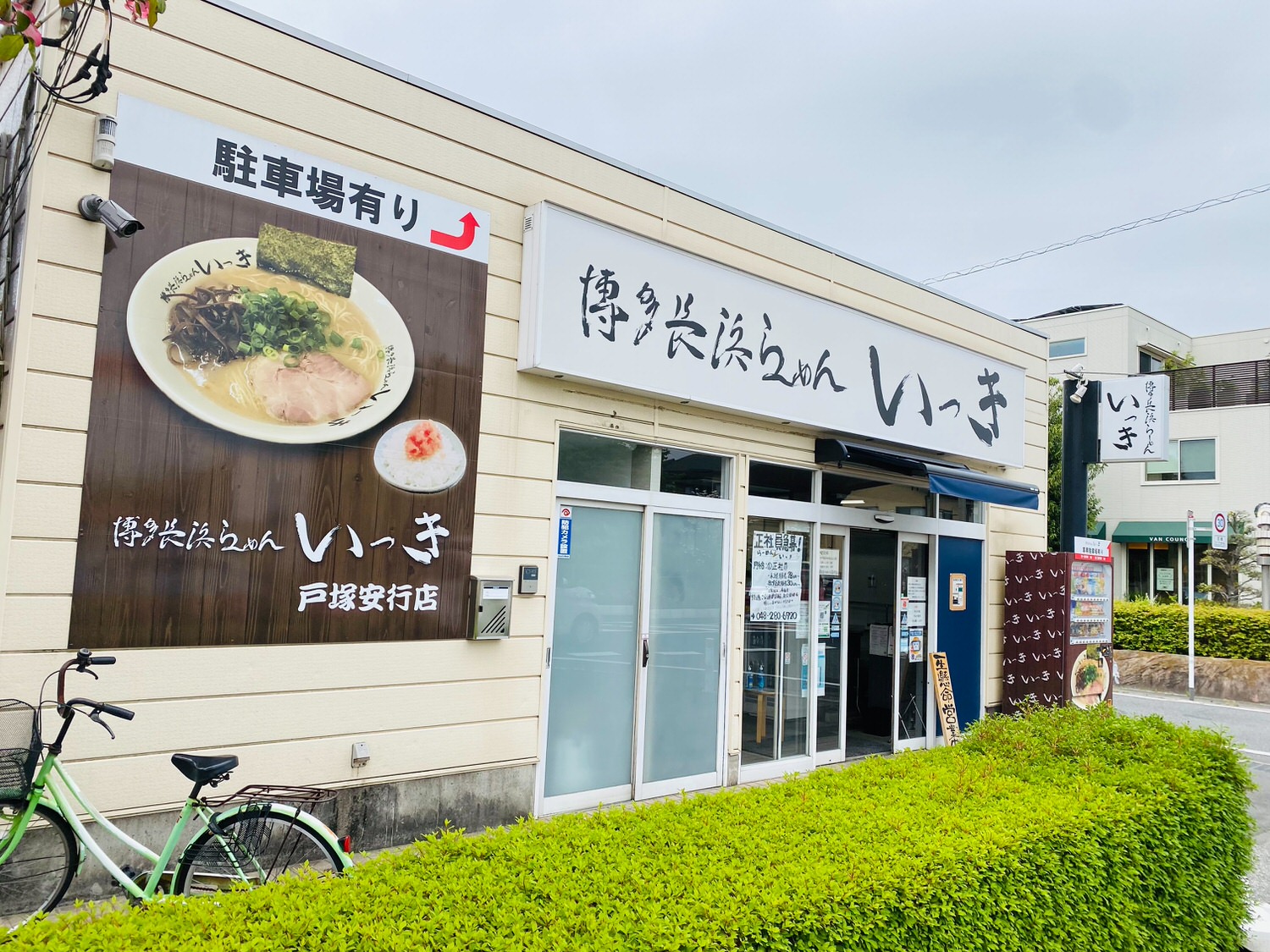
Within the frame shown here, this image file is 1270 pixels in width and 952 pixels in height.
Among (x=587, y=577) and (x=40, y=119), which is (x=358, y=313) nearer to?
(x=40, y=119)

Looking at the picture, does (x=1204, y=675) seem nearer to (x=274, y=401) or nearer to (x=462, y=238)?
(x=462, y=238)

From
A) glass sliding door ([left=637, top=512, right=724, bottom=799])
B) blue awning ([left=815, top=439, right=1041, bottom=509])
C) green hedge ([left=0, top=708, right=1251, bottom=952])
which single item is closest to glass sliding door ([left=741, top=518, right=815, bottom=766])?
glass sliding door ([left=637, top=512, right=724, bottom=799])

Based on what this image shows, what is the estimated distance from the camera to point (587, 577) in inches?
258

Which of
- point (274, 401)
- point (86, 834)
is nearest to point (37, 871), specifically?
point (86, 834)

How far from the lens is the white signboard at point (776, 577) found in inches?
303

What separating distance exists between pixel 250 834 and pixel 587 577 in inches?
117

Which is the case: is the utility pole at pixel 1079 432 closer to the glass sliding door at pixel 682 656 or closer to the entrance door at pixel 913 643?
the entrance door at pixel 913 643

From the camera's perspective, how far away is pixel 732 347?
287 inches

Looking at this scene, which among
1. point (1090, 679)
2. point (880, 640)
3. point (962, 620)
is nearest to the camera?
point (880, 640)

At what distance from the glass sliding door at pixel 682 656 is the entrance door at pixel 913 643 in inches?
108

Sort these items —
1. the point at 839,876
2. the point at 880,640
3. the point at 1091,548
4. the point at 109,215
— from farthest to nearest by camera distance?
the point at 1091,548
the point at 880,640
the point at 109,215
the point at 839,876

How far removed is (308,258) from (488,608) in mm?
2383

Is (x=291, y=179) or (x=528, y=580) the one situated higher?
(x=291, y=179)

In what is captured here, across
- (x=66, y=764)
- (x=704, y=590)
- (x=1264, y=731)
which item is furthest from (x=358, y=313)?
(x=1264, y=731)
